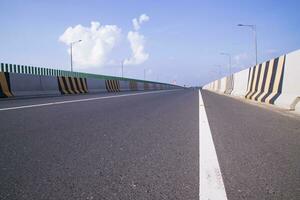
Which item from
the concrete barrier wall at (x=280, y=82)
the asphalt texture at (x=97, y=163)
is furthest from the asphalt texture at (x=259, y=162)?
the concrete barrier wall at (x=280, y=82)

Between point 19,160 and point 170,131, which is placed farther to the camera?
point 170,131

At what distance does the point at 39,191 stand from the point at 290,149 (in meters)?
3.36

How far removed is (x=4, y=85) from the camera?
16812mm

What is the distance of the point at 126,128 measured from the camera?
19.6 feet

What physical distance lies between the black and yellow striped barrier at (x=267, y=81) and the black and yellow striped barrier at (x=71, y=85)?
13575 mm

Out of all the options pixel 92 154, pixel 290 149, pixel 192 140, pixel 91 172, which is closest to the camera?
pixel 91 172

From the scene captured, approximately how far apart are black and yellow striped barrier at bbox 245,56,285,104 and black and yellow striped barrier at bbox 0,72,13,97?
13.0 metres

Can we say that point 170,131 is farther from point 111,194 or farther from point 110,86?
point 110,86

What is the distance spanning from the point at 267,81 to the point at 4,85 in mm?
13332

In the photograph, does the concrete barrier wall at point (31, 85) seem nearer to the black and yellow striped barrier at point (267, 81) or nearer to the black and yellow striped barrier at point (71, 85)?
the black and yellow striped barrier at point (71, 85)

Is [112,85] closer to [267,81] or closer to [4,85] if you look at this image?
[4,85]

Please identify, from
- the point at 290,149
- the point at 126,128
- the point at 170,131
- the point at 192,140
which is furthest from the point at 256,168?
the point at 126,128

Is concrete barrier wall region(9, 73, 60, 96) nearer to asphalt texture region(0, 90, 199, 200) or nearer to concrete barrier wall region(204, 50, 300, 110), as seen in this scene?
asphalt texture region(0, 90, 199, 200)

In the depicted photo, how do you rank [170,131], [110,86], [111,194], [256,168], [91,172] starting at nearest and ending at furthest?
[111,194], [91,172], [256,168], [170,131], [110,86]
